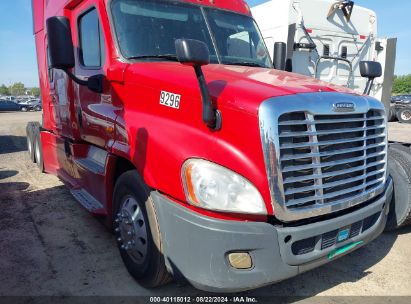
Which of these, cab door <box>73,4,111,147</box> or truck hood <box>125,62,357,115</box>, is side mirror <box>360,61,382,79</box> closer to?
truck hood <box>125,62,357,115</box>

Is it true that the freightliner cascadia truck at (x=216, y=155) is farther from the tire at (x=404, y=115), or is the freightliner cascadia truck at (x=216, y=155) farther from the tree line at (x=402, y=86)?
the tree line at (x=402, y=86)

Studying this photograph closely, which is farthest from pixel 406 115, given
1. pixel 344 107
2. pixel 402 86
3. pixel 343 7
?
pixel 402 86

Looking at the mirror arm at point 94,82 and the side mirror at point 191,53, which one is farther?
the mirror arm at point 94,82

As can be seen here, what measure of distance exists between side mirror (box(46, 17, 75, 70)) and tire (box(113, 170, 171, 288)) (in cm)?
121

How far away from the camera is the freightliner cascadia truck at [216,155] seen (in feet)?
8.03

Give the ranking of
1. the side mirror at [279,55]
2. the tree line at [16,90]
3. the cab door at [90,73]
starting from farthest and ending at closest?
the tree line at [16,90] → the side mirror at [279,55] → the cab door at [90,73]

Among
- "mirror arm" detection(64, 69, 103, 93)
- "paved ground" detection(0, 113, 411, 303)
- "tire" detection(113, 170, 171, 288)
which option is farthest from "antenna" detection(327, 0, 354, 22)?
"tire" detection(113, 170, 171, 288)

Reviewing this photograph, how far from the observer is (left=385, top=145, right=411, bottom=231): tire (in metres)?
4.21

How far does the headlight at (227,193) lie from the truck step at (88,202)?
180 centimetres

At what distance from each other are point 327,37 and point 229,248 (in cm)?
651

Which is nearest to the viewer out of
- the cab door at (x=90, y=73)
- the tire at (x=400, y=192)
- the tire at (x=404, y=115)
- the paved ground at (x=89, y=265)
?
the paved ground at (x=89, y=265)

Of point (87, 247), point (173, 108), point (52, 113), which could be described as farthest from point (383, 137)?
point (52, 113)

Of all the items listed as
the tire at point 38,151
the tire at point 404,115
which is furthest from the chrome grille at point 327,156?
the tire at point 404,115

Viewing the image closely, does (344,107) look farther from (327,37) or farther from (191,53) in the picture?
(327,37)
